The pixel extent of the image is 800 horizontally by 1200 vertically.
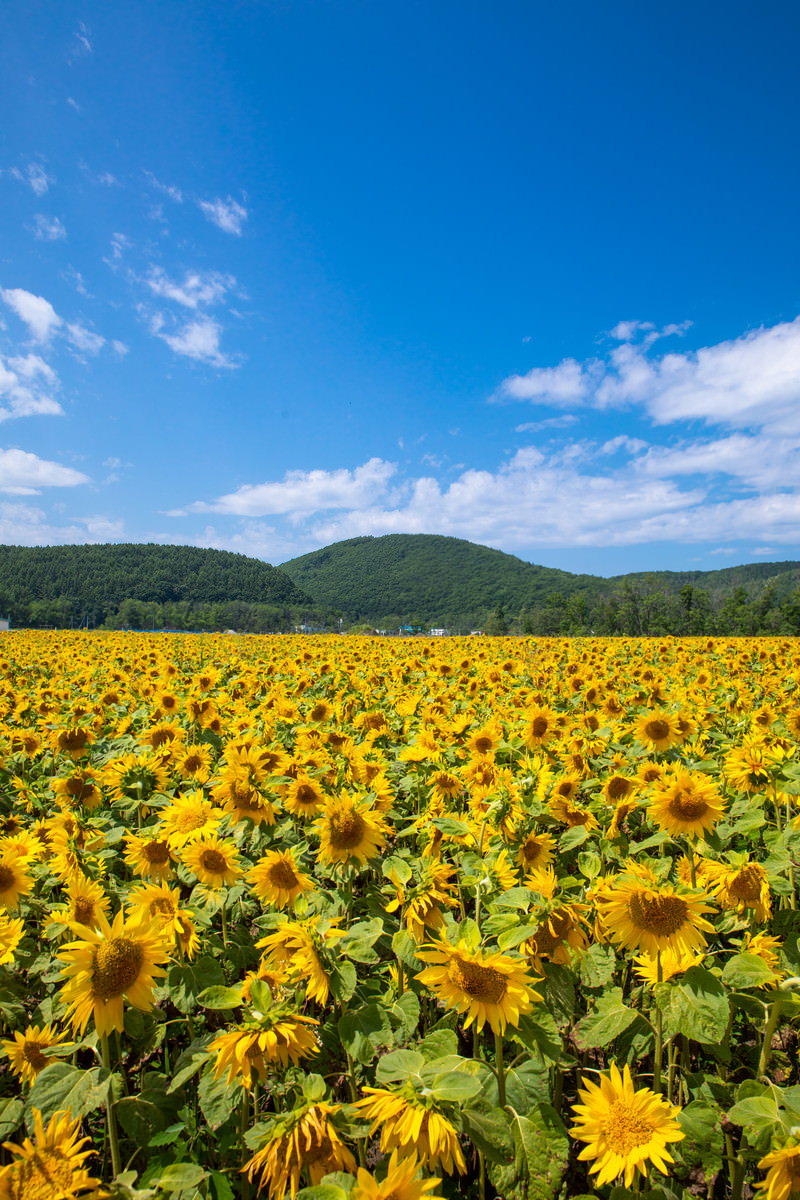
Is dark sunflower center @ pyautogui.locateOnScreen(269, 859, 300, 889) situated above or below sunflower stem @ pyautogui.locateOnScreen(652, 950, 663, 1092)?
above

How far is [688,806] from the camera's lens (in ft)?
8.00

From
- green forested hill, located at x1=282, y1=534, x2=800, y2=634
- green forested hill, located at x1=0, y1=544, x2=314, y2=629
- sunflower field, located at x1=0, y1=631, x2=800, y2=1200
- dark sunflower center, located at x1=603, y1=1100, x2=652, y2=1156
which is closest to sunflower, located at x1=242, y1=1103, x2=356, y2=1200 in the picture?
sunflower field, located at x1=0, y1=631, x2=800, y2=1200

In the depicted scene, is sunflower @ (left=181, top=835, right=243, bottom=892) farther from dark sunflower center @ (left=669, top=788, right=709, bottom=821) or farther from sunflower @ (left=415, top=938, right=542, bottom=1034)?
dark sunflower center @ (left=669, top=788, right=709, bottom=821)

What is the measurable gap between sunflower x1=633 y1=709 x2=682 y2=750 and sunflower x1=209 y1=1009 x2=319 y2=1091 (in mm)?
3260

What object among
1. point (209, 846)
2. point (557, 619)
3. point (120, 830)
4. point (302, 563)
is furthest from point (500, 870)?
point (302, 563)

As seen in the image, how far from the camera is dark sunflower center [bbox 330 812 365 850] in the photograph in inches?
98.5

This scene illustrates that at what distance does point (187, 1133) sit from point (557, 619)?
7464cm

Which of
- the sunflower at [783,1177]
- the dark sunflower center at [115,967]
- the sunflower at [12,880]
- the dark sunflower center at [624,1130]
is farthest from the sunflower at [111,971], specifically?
the sunflower at [783,1177]

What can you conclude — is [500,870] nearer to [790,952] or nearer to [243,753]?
[790,952]

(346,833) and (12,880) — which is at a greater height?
(346,833)

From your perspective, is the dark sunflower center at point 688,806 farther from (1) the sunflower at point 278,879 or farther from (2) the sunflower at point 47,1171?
(2) the sunflower at point 47,1171

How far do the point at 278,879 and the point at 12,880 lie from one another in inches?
51.7

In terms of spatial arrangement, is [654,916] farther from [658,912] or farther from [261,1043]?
[261,1043]

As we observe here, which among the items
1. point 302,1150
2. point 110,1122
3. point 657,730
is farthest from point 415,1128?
point 657,730
